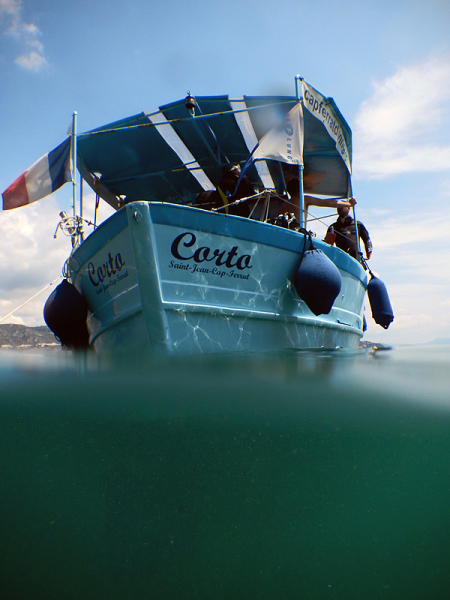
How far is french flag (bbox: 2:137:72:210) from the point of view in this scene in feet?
18.2

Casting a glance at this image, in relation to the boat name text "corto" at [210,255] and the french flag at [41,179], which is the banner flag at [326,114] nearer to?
the boat name text "corto" at [210,255]

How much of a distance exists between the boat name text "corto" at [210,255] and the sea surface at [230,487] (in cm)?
145

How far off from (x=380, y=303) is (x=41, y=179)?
604 cm

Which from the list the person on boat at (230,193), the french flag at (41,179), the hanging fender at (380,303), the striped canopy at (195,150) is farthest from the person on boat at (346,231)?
the french flag at (41,179)

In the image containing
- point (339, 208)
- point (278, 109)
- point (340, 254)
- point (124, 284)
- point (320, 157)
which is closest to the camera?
point (124, 284)

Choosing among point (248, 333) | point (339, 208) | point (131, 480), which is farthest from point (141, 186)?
point (131, 480)

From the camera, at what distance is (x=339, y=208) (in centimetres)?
707

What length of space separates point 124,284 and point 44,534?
2942 millimetres

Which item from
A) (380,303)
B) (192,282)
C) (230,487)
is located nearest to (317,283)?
(192,282)

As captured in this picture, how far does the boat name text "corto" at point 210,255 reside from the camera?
4.13 meters

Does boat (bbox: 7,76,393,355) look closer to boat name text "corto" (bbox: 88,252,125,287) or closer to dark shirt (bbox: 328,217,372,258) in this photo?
boat name text "corto" (bbox: 88,252,125,287)

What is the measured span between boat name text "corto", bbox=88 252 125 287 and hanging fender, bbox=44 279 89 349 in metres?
0.48

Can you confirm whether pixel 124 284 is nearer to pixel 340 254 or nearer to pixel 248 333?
pixel 248 333

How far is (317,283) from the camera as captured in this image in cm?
462
